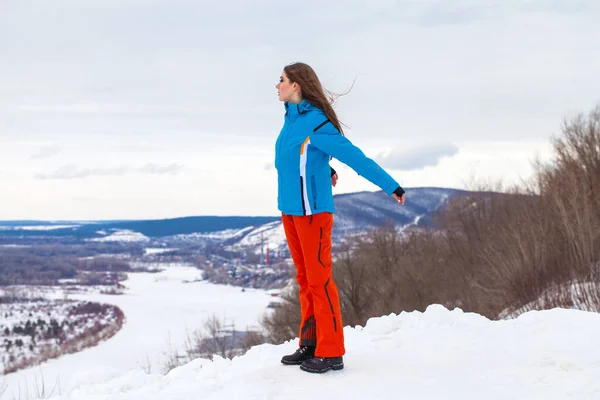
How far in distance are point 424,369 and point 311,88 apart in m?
2.07

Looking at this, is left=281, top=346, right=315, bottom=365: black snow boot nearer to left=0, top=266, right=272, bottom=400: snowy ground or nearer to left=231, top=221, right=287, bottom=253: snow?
left=0, top=266, right=272, bottom=400: snowy ground

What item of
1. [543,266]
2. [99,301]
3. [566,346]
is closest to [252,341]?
[543,266]

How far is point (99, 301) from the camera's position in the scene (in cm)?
11488

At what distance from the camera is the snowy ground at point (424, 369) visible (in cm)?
355

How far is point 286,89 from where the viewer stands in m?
4.04

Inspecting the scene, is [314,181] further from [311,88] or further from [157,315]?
[157,315]

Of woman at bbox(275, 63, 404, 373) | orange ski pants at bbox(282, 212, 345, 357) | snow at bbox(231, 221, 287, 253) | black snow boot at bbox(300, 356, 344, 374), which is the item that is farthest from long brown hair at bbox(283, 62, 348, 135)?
snow at bbox(231, 221, 287, 253)

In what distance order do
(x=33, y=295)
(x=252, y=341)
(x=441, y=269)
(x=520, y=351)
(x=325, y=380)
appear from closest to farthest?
(x=325, y=380)
(x=520, y=351)
(x=252, y=341)
(x=441, y=269)
(x=33, y=295)

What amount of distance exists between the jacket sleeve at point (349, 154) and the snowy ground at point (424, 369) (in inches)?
50.0

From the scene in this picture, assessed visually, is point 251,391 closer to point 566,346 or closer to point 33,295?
point 566,346

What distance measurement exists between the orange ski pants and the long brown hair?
67 centimetres

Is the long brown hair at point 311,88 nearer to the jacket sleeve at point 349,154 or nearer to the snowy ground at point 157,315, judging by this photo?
the jacket sleeve at point 349,154

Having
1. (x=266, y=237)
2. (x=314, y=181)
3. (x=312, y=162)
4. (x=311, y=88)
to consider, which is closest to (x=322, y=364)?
(x=314, y=181)

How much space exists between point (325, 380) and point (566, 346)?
78.2 inches
